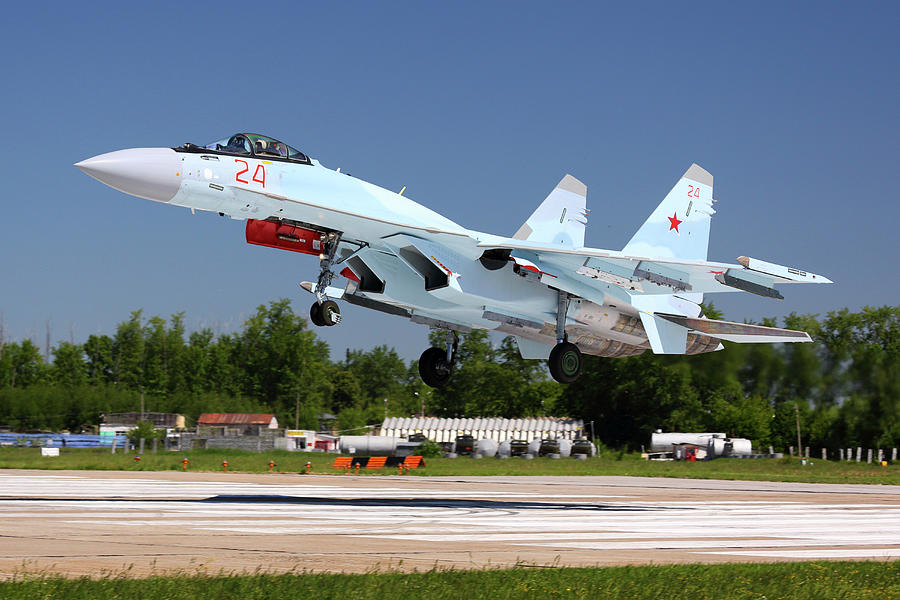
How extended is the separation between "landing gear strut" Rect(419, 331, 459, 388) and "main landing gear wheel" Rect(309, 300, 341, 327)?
4500 millimetres

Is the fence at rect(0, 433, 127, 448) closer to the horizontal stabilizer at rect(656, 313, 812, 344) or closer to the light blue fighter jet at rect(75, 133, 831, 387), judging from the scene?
the light blue fighter jet at rect(75, 133, 831, 387)

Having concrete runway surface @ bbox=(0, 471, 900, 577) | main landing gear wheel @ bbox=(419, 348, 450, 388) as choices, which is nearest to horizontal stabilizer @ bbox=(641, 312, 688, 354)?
concrete runway surface @ bbox=(0, 471, 900, 577)

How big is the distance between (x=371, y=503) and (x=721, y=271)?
8271mm

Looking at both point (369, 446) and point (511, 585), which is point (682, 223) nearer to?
point (511, 585)

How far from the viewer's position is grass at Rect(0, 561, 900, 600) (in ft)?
22.0

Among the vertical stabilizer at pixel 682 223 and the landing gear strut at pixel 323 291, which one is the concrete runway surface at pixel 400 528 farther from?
the vertical stabilizer at pixel 682 223

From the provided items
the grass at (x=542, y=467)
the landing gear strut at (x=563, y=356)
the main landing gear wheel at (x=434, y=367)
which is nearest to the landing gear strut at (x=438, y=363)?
the main landing gear wheel at (x=434, y=367)

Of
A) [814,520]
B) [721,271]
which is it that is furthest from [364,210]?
[814,520]

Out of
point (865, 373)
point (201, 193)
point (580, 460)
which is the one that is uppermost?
point (201, 193)

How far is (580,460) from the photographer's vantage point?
155 feet

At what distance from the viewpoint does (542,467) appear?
4100 centimetres

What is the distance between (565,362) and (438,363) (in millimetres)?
3024

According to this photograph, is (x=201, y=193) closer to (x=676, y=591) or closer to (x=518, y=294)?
(x=518, y=294)

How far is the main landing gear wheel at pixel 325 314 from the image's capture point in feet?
54.2
